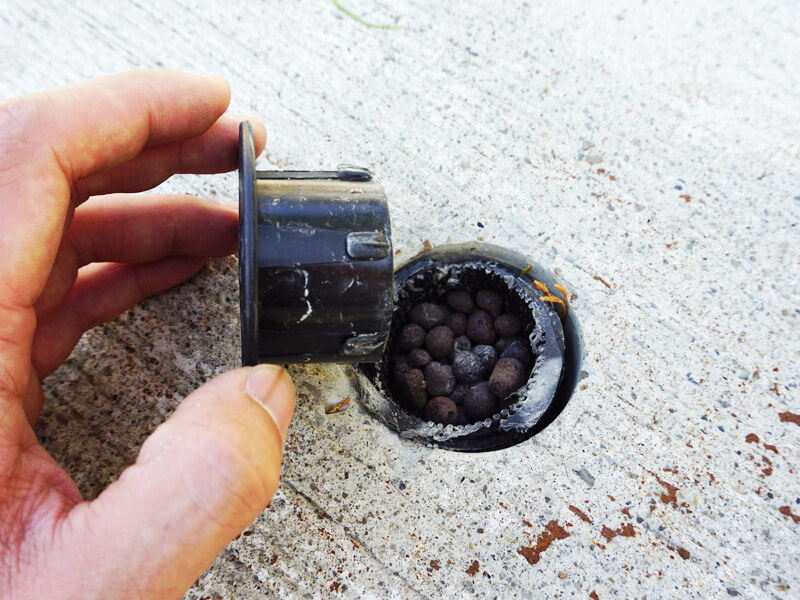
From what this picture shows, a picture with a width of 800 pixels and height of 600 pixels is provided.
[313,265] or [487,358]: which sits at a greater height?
[313,265]

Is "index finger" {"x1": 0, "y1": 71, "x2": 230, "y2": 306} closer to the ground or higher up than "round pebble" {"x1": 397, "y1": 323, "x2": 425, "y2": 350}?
higher up

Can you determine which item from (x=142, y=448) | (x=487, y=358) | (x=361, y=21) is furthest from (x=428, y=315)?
(x=361, y=21)

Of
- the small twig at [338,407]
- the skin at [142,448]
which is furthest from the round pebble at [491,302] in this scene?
the skin at [142,448]

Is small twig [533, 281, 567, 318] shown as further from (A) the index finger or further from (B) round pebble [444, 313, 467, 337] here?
(A) the index finger

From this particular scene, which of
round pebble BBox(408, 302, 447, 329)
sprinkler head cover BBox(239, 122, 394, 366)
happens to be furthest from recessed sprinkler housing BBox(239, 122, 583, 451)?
round pebble BBox(408, 302, 447, 329)

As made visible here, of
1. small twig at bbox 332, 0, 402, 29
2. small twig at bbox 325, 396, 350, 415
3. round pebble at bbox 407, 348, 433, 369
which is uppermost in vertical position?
small twig at bbox 332, 0, 402, 29

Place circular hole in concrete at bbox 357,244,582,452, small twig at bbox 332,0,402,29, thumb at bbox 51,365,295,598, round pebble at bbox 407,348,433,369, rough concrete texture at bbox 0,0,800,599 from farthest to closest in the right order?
small twig at bbox 332,0,402,29, round pebble at bbox 407,348,433,369, circular hole in concrete at bbox 357,244,582,452, rough concrete texture at bbox 0,0,800,599, thumb at bbox 51,365,295,598

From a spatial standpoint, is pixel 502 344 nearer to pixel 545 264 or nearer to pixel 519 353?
pixel 519 353
